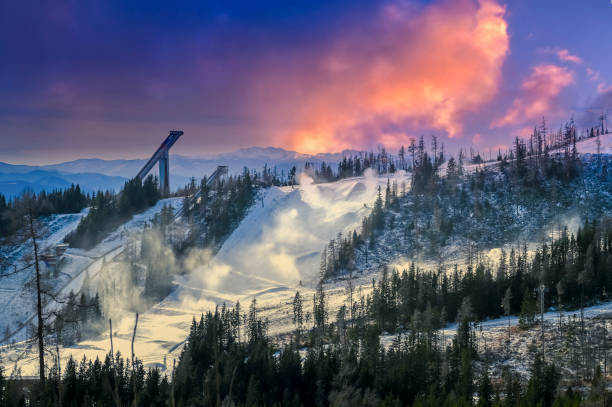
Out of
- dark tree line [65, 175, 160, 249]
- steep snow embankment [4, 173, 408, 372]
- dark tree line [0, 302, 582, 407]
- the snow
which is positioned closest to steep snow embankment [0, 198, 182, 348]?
the snow

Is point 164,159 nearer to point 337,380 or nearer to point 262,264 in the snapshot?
point 262,264

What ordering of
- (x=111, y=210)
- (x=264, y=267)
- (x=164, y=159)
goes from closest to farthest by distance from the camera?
(x=264, y=267)
(x=111, y=210)
(x=164, y=159)

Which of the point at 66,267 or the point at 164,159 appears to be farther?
the point at 164,159

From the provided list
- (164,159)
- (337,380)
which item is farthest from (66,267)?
(337,380)

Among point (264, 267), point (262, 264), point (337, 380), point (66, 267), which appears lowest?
point (337, 380)

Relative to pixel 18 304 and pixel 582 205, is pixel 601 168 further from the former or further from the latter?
pixel 18 304

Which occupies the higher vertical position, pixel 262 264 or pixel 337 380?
pixel 262 264

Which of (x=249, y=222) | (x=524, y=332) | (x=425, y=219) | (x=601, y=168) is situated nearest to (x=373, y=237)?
(x=425, y=219)
